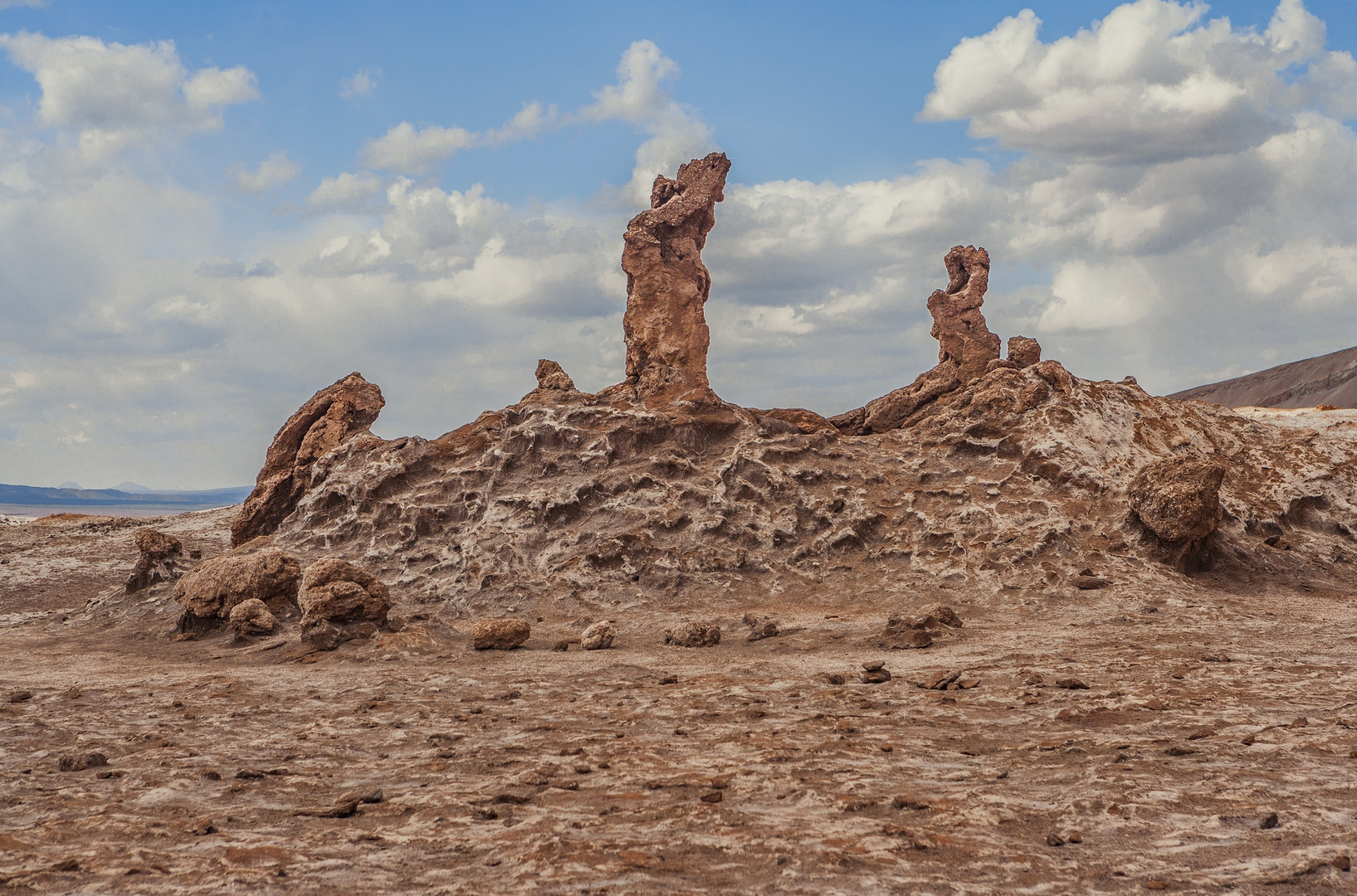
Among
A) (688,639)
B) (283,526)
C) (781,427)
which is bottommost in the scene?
(688,639)

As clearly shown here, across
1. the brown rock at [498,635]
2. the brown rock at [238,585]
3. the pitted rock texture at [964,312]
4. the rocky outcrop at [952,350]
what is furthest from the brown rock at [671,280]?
the brown rock at [498,635]

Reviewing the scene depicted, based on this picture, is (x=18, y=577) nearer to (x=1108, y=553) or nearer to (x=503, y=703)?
(x=503, y=703)

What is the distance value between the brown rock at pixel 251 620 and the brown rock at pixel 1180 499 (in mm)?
14848

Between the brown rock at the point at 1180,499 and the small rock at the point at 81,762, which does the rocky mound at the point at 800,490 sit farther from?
the small rock at the point at 81,762

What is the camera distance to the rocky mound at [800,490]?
17594 millimetres

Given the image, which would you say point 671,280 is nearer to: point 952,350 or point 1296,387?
point 952,350

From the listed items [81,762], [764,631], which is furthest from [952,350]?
[81,762]

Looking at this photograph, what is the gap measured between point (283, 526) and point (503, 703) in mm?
13477

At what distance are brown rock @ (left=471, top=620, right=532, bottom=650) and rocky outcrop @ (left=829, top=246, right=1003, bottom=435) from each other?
41.3ft

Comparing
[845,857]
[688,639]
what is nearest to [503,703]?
[688,639]

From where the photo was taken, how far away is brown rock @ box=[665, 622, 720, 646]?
46.5 feet

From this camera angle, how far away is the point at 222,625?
1664 centimetres

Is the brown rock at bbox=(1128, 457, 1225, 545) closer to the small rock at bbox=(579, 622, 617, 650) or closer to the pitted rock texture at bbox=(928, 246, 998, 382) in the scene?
the pitted rock texture at bbox=(928, 246, 998, 382)

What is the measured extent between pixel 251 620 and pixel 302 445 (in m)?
9.39
